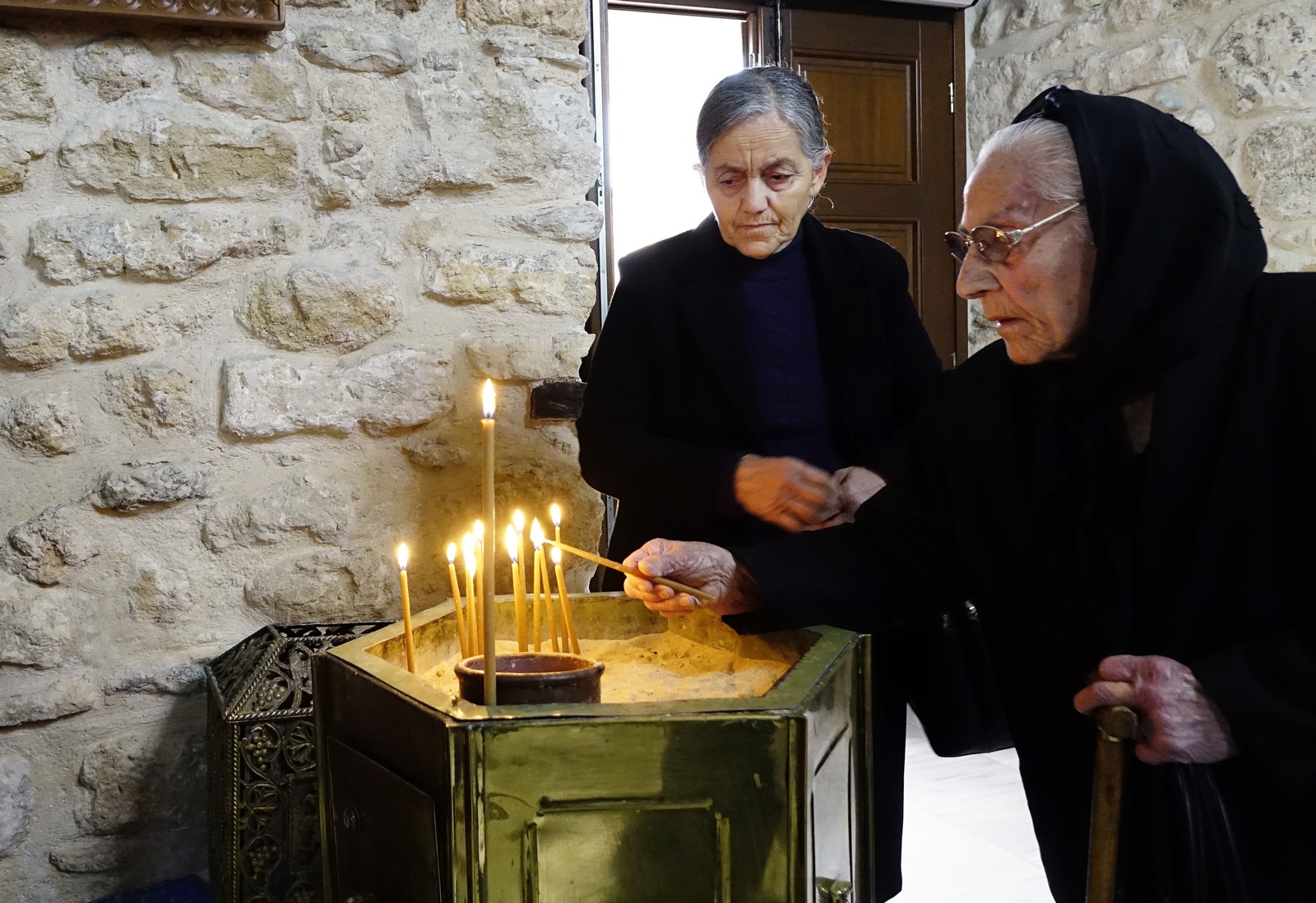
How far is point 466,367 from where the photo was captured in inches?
86.4

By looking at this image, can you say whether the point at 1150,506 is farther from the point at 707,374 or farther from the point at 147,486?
the point at 147,486

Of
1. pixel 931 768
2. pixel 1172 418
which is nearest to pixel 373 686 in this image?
pixel 1172 418

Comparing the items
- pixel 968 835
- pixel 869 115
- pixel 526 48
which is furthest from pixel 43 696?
pixel 869 115

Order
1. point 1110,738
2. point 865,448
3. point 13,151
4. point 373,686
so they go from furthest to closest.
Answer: point 13,151 → point 865,448 → point 1110,738 → point 373,686

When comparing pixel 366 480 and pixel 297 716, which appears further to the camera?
pixel 366 480

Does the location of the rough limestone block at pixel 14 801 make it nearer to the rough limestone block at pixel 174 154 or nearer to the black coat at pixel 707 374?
the rough limestone block at pixel 174 154

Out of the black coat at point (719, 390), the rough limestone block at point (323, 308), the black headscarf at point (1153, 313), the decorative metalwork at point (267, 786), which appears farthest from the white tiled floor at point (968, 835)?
the rough limestone block at point (323, 308)

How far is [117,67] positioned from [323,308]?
0.53m

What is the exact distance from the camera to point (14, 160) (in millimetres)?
1921

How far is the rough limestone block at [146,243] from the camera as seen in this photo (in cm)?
195

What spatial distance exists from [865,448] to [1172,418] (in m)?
0.58

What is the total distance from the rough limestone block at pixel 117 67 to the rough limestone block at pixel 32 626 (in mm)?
869

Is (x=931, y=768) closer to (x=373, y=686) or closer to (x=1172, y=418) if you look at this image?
(x=1172, y=418)

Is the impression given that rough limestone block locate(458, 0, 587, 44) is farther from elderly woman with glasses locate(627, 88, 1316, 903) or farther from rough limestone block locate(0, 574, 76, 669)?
rough limestone block locate(0, 574, 76, 669)
